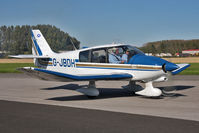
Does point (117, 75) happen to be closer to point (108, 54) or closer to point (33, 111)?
point (108, 54)

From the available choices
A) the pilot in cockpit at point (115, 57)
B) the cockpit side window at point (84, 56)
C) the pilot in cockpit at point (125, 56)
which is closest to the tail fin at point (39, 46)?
the cockpit side window at point (84, 56)

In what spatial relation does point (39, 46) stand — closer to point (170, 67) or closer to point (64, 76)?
point (64, 76)

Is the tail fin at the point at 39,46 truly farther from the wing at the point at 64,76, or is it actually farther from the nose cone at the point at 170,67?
the nose cone at the point at 170,67

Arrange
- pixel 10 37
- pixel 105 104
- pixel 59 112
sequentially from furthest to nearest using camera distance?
pixel 10 37 < pixel 105 104 < pixel 59 112

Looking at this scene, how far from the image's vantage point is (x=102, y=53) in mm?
10273

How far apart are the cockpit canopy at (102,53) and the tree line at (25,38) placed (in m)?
86.9

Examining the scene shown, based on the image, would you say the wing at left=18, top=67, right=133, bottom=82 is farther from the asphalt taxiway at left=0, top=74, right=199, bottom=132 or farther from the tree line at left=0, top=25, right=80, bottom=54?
the tree line at left=0, top=25, right=80, bottom=54

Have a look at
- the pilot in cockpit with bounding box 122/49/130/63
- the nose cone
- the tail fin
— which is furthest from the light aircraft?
the tail fin

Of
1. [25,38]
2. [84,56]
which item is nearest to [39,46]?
[84,56]

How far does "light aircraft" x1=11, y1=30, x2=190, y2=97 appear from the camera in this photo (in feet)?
29.7

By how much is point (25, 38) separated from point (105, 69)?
123951mm

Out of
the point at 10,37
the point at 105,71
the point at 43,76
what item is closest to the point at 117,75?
the point at 105,71

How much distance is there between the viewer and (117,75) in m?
9.36

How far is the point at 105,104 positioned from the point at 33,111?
2339 millimetres
